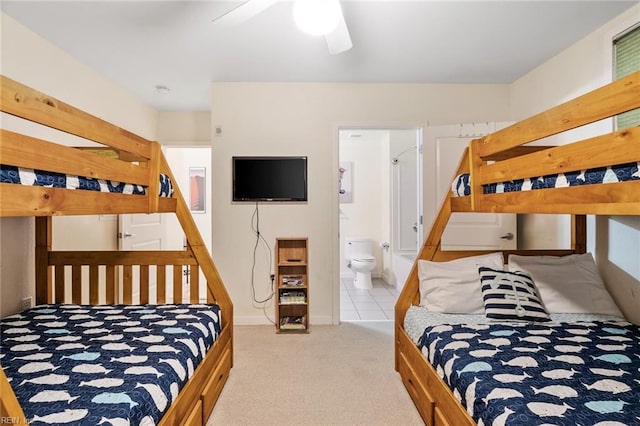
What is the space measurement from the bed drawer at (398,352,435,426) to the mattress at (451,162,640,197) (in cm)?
118

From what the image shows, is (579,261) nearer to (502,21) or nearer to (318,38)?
(502,21)

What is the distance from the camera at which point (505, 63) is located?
3.10 m

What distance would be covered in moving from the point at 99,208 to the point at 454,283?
2142 mm

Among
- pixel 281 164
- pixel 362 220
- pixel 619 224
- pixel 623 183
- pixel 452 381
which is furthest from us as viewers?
pixel 362 220

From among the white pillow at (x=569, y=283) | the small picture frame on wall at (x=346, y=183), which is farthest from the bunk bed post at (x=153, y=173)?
the small picture frame on wall at (x=346, y=183)

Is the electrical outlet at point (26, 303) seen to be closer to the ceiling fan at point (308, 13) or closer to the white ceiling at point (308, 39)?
the white ceiling at point (308, 39)

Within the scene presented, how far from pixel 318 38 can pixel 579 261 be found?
255 cm

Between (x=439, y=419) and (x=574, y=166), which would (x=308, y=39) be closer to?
(x=574, y=166)

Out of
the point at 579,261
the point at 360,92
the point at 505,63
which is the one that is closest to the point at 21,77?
the point at 360,92

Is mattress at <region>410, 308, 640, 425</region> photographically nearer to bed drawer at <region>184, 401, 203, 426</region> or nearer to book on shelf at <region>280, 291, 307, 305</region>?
bed drawer at <region>184, 401, 203, 426</region>

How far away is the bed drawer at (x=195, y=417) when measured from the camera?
62.0 inches

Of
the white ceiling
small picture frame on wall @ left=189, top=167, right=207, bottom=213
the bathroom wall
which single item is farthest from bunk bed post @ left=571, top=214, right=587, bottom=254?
small picture frame on wall @ left=189, top=167, right=207, bottom=213

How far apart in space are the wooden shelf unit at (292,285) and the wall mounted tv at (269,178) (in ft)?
1.59

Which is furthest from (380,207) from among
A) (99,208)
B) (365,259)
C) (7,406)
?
(7,406)
